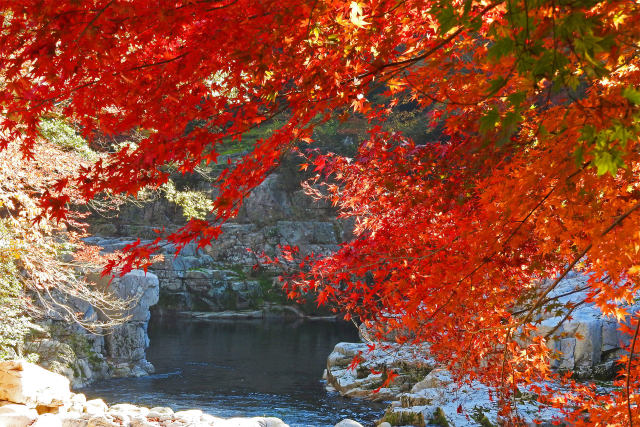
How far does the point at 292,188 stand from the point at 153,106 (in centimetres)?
2454

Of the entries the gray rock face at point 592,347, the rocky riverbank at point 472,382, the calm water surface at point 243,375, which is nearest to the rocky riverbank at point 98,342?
the calm water surface at point 243,375

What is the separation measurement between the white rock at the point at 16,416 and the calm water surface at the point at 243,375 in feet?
14.5

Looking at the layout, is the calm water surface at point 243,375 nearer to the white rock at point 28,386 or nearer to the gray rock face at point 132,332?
the gray rock face at point 132,332

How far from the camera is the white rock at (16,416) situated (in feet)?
24.1

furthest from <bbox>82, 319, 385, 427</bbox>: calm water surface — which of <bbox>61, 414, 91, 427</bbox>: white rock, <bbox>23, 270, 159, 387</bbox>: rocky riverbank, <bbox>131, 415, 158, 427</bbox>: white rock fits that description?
<bbox>61, 414, 91, 427</bbox>: white rock

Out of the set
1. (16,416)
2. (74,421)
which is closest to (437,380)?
(74,421)

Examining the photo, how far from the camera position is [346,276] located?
13.2 feet

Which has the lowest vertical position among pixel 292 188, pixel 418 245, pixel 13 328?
pixel 13 328

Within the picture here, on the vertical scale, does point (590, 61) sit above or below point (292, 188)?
below

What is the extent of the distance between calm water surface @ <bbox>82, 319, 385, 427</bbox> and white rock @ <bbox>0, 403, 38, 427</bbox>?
4425 millimetres

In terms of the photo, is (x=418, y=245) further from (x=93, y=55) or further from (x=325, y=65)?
(x=93, y=55)

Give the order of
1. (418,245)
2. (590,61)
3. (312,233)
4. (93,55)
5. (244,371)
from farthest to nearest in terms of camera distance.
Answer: (312,233) < (244,371) < (418,245) < (93,55) < (590,61)

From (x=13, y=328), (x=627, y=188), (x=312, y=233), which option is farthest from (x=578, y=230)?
(x=312, y=233)

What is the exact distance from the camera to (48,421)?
7566 millimetres
